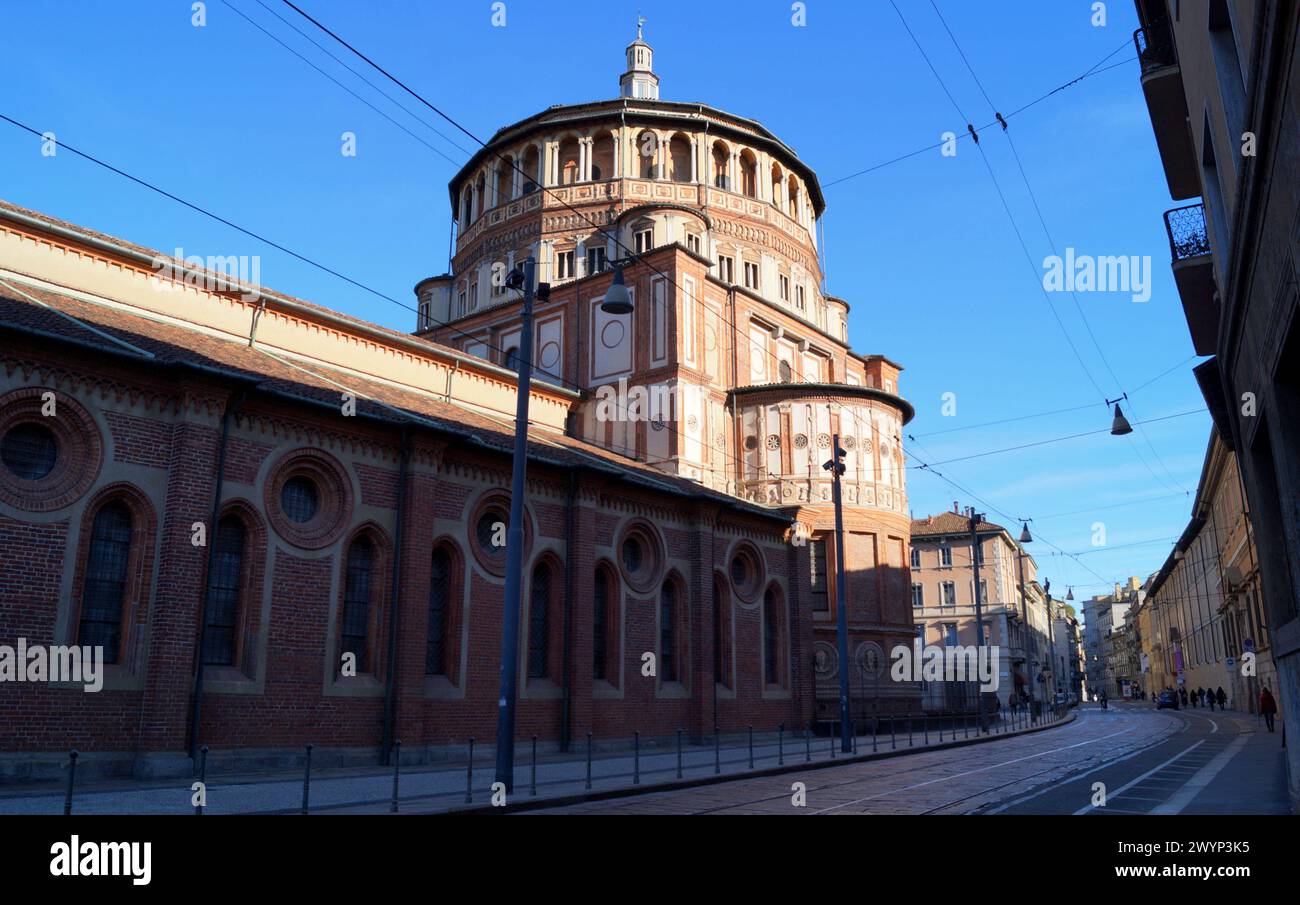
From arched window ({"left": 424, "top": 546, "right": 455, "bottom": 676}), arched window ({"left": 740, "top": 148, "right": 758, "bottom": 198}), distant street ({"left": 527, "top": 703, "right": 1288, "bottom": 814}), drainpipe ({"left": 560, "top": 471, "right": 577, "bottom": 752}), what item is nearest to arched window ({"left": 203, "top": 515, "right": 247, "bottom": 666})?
arched window ({"left": 424, "top": 546, "right": 455, "bottom": 676})

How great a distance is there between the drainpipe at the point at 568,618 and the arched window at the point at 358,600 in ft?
18.4

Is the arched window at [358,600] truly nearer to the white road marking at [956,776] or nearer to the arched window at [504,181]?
the white road marking at [956,776]

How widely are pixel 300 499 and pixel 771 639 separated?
707 inches

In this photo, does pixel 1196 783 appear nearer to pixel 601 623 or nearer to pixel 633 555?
pixel 601 623

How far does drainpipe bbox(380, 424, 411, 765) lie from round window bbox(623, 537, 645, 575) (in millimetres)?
7893

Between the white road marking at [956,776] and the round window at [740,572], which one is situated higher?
the round window at [740,572]

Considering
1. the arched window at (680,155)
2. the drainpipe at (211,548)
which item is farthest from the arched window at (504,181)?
the drainpipe at (211,548)

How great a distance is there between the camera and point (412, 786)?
50.4ft

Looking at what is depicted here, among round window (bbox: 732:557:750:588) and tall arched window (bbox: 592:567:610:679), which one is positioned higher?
round window (bbox: 732:557:750:588)

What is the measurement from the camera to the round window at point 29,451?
1545cm

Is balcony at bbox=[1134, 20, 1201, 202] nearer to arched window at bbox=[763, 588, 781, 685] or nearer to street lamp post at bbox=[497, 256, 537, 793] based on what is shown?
street lamp post at bbox=[497, 256, 537, 793]

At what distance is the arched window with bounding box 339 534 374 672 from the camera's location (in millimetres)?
19531

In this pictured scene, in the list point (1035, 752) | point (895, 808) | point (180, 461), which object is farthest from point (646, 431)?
point (895, 808)
